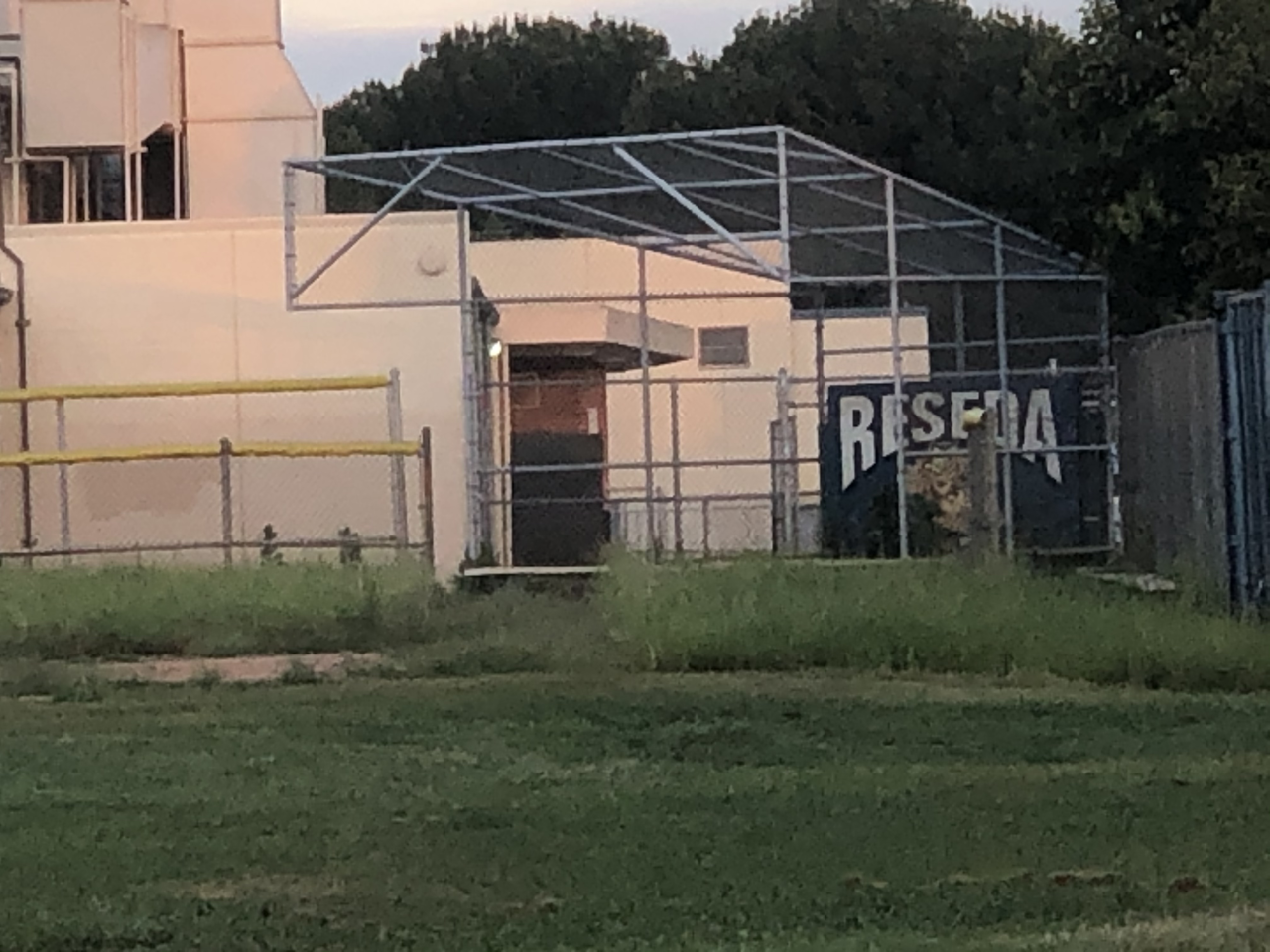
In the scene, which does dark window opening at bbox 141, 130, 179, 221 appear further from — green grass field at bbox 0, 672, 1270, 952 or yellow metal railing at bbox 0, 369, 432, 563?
green grass field at bbox 0, 672, 1270, 952

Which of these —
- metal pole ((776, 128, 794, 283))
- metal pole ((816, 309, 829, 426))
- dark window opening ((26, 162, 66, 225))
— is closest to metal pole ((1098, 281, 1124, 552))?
metal pole ((816, 309, 829, 426))

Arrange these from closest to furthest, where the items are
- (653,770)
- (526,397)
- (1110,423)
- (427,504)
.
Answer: (653,770), (427,504), (1110,423), (526,397)

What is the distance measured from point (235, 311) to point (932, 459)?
6.86 metres

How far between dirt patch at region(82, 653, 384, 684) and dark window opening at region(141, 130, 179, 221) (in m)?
15.8

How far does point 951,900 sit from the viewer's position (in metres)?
5.91

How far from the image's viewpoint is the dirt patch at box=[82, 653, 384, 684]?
12086 millimetres

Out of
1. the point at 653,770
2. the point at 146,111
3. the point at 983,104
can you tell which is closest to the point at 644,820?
the point at 653,770

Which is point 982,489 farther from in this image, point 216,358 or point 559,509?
point 216,358

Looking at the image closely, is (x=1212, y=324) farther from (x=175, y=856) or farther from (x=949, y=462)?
(x=175, y=856)

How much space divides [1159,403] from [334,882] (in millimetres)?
11422

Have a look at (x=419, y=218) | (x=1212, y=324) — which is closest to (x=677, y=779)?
(x=1212, y=324)

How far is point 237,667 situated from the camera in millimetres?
12820

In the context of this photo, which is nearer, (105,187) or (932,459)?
(932,459)

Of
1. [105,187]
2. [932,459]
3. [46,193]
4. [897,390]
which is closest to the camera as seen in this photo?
[897,390]
